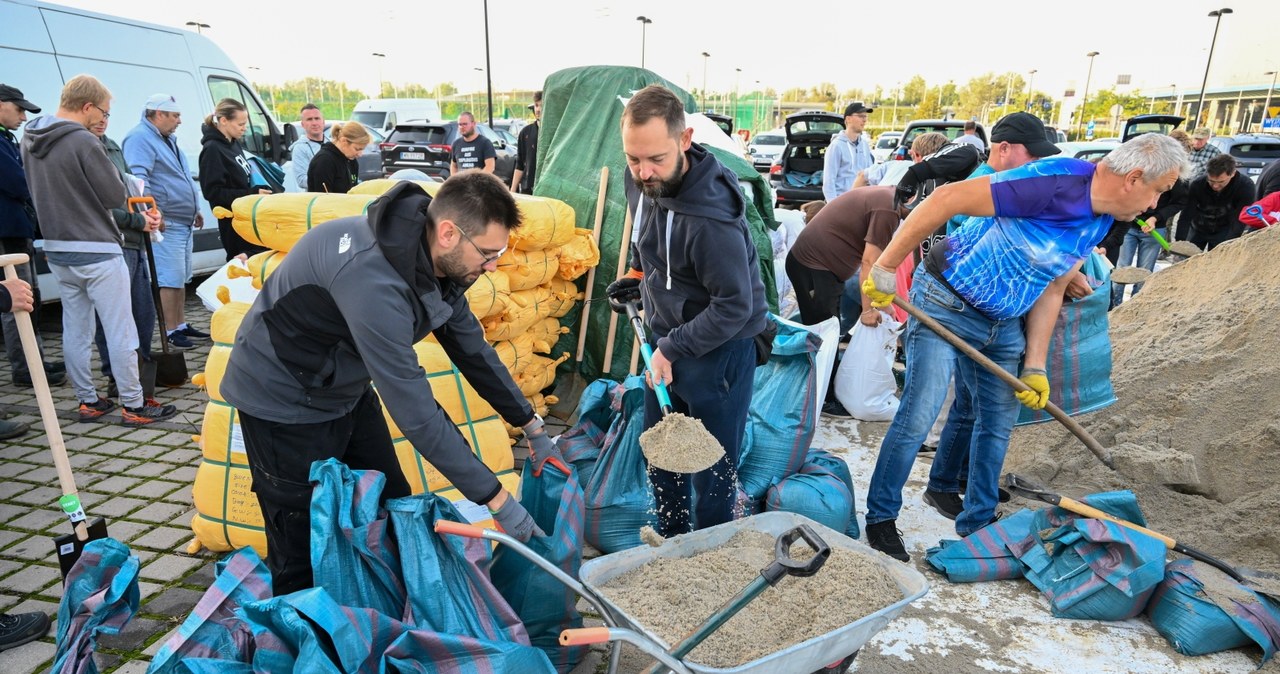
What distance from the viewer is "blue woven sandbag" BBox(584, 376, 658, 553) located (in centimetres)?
298

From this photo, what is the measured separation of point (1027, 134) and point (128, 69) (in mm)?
6615

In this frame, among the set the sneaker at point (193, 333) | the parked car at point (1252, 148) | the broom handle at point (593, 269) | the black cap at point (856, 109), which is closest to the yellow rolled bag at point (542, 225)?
the broom handle at point (593, 269)

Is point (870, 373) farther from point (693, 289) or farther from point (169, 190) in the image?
point (169, 190)

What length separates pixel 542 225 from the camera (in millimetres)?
3994

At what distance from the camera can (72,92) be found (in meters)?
3.98


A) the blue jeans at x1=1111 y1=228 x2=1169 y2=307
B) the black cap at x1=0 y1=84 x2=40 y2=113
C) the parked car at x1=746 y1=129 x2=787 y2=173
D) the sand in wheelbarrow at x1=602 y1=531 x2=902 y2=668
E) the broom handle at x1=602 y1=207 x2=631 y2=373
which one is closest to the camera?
the sand in wheelbarrow at x1=602 y1=531 x2=902 y2=668

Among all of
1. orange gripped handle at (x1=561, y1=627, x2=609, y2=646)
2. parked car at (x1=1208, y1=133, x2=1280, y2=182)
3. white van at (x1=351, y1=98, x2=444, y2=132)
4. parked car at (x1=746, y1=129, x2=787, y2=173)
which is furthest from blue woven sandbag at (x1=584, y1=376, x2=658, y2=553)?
white van at (x1=351, y1=98, x2=444, y2=132)

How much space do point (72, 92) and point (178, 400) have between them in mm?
1826

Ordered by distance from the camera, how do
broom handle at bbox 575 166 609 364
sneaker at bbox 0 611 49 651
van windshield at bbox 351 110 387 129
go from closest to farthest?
sneaker at bbox 0 611 49 651 < broom handle at bbox 575 166 609 364 < van windshield at bbox 351 110 387 129

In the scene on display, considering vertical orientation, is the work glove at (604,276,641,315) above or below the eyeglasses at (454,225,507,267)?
below

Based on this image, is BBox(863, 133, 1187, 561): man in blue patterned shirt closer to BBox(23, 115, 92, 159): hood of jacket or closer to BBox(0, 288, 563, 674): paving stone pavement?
BBox(0, 288, 563, 674): paving stone pavement

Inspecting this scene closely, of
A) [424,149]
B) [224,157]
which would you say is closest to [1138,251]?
[224,157]

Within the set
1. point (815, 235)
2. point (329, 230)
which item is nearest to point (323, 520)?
point (329, 230)

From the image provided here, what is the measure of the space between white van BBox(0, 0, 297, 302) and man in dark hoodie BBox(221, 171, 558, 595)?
173 inches
